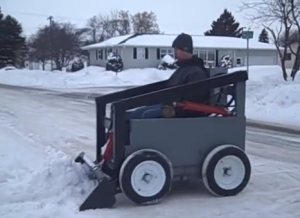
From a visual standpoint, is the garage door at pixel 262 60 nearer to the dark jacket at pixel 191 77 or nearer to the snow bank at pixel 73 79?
the snow bank at pixel 73 79

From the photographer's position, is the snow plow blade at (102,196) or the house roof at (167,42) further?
the house roof at (167,42)

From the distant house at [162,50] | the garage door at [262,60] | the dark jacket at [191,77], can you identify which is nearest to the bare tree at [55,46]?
the distant house at [162,50]

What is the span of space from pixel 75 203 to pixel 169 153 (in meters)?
1.10

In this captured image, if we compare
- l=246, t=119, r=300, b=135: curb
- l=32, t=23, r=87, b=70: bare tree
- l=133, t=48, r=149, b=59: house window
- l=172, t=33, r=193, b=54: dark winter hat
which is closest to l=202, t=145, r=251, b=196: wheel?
l=172, t=33, r=193, b=54: dark winter hat

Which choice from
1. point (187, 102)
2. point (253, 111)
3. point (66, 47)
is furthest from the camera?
point (66, 47)

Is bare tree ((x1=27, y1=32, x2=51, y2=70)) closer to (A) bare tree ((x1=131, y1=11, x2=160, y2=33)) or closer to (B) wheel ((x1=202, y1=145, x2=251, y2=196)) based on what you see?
(A) bare tree ((x1=131, y1=11, x2=160, y2=33))

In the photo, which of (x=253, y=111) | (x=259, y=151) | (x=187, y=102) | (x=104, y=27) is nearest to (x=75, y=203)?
(x=187, y=102)

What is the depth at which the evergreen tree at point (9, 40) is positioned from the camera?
181 ft

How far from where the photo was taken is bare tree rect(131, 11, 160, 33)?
79.0 metres

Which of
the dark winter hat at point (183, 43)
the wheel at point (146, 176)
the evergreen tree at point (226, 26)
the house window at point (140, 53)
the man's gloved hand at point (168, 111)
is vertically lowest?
the wheel at point (146, 176)

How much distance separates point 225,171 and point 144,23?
248 ft

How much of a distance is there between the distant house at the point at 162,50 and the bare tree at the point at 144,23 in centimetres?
2492

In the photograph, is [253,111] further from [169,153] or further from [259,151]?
[169,153]

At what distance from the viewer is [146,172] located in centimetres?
→ 525
